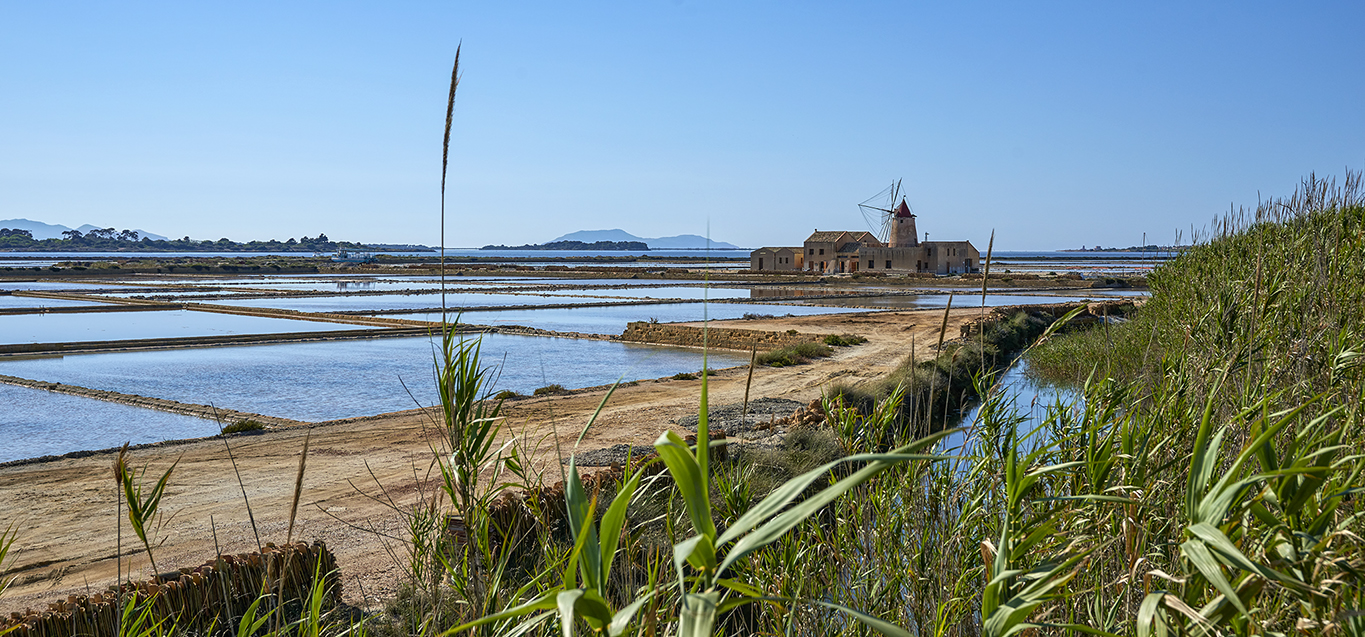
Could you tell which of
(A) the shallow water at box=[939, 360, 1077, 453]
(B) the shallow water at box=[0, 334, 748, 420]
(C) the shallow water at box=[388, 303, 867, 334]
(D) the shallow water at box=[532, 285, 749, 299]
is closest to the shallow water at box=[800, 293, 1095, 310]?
(C) the shallow water at box=[388, 303, 867, 334]

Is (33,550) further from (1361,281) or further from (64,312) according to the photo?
(64,312)

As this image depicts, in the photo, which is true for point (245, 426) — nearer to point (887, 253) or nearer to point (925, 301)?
point (925, 301)

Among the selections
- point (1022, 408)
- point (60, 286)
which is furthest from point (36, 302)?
point (1022, 408)

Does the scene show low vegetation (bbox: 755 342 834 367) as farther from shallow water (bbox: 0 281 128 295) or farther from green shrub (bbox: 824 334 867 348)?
shallow water (bbox: 0 281 128 295)

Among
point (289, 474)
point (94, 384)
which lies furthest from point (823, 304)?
point (289, 474)

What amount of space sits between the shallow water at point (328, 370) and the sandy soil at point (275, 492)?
2.55m

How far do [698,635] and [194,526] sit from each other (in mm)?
7081

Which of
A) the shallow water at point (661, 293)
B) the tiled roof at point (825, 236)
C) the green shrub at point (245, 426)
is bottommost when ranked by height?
the green shrub at point (245, 426)

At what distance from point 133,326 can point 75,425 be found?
1613 centimetres

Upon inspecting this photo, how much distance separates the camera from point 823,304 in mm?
37594

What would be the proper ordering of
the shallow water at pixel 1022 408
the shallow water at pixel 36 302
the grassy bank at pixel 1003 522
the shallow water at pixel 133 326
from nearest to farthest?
1. the grassy bank at pixel 1003 522
2. the shallow water at pixel 1022 408
3. the shallow water at pixel 133 326
4. the shallow water at pixel 36 302

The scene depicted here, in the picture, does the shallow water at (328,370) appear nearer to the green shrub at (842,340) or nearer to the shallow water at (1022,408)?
the green shrub at (842,340)

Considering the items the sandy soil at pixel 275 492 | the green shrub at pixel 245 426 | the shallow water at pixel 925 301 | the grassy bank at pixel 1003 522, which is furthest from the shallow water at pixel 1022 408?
the shallow water at pixel 925 301

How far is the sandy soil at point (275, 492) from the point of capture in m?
5.66
